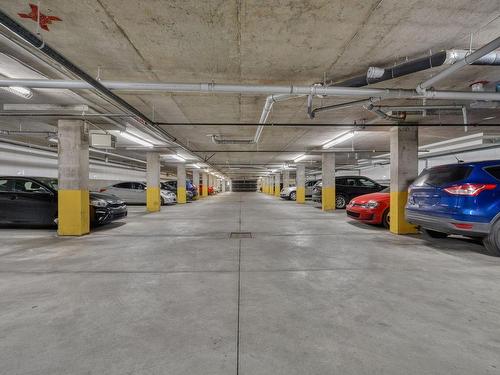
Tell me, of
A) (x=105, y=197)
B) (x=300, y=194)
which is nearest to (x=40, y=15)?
(x=105, y=197)

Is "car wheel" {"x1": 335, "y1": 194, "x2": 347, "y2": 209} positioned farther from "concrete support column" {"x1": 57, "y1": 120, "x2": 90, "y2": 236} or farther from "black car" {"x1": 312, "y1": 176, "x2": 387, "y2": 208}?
"concrete support column" {"x1": 57, "y1": 120, "x2": 90, "y2": 236}

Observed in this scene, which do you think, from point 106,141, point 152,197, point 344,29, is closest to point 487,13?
point 344,29

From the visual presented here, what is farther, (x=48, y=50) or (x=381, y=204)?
(x=381, y=204)

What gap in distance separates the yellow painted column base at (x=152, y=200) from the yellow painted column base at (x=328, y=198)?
776cm

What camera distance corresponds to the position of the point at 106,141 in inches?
242

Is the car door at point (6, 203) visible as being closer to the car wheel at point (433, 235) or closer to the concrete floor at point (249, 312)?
the concrete floor at point (249, 312)

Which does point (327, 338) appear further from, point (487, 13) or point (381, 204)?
point (381, 204)

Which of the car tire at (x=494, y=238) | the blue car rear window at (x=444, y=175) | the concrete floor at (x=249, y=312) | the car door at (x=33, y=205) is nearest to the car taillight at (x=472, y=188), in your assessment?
the blue car rear window at (x=444, y=175)

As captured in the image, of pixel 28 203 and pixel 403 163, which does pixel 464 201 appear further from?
pixel 28 203

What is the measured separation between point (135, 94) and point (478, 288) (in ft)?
18.9

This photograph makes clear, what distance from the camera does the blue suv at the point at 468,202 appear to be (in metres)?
3.70

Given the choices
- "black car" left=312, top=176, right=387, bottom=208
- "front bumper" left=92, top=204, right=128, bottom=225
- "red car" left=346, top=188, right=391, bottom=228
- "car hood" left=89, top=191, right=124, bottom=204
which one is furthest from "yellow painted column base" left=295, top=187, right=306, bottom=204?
"front bumper" left=92, top=204, right=128, bottom=225

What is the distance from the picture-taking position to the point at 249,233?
228 inches

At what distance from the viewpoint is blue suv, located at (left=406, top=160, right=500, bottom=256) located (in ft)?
12.1
